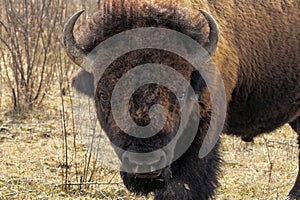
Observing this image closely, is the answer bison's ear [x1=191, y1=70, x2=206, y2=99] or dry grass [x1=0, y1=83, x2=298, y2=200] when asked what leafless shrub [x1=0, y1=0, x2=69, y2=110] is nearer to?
dry grass [x1=0, y1=83, x2=298, y2=200]

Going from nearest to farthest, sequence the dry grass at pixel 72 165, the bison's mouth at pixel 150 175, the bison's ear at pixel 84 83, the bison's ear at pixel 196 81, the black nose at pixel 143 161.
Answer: the black nose at pixel 143 161 → the bison's mouth at pixel 150 175 → the bison's ear at pixel 196 81 → the bison's ear at pixel 84 83 → the dry grass at pixel 72 165

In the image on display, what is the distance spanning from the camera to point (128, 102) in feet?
11.3

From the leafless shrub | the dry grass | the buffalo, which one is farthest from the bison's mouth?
the leafless shrub

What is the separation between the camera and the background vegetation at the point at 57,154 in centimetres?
506

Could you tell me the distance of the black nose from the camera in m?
A: 3.33

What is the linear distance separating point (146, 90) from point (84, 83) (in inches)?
30.1

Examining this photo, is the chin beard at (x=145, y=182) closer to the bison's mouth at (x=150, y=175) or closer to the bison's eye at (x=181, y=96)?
the bison's mouth at (x=150, y=175)

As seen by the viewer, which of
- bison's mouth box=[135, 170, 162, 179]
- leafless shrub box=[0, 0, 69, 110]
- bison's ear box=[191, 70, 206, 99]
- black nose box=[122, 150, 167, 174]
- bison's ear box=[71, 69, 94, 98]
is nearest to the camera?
black nose box=[122, 150, 167, 174]

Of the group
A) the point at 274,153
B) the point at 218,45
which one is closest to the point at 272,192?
the point at 274,153

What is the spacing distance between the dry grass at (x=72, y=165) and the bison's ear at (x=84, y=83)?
1069 mm

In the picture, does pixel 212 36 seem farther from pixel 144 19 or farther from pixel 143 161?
pixel 143 161

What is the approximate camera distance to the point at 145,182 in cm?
369

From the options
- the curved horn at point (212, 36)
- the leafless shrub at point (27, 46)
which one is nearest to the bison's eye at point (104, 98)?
the curved horn at point (212, 36)

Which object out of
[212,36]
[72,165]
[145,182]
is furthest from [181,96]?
[72,165]
